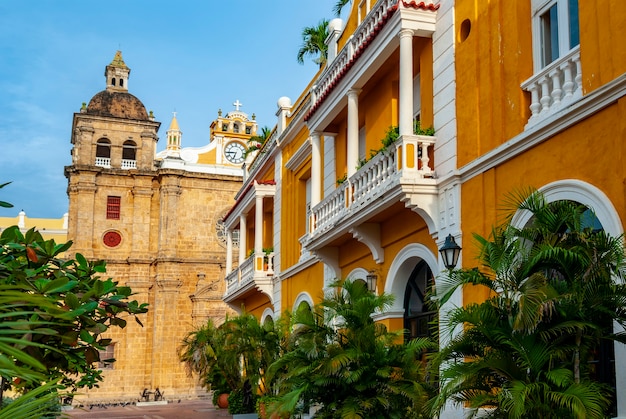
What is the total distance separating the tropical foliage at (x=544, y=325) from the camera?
19.5 ft

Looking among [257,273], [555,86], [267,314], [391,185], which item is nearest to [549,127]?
[555,86]

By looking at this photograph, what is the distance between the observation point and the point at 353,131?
541 inches

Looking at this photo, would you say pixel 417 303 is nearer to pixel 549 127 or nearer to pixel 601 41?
pixel 549 127

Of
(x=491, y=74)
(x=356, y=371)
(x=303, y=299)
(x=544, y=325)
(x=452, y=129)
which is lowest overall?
(x=356, y=371)

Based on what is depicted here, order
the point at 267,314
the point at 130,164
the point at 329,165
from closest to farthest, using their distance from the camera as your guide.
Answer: the point at 329,165, the point at 267,314, the point at 130,164

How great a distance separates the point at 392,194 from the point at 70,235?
3169 cm

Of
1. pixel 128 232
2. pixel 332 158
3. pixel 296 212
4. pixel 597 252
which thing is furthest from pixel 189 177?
pixel 597 252

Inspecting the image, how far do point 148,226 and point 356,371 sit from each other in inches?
1296

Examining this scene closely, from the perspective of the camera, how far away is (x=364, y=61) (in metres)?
13.3

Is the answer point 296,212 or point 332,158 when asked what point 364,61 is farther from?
point 296,212

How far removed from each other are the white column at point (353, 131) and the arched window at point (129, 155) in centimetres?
3004

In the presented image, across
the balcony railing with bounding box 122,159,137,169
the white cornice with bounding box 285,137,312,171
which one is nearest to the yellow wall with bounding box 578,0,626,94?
the white cornice with bounding box 285,137,312,171

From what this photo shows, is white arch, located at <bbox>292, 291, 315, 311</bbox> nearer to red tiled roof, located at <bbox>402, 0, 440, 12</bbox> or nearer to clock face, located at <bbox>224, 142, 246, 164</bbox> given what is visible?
red tiled roof, located at <bbox>402, 0, 440, 12</bbox>

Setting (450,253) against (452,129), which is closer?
(450,253)
